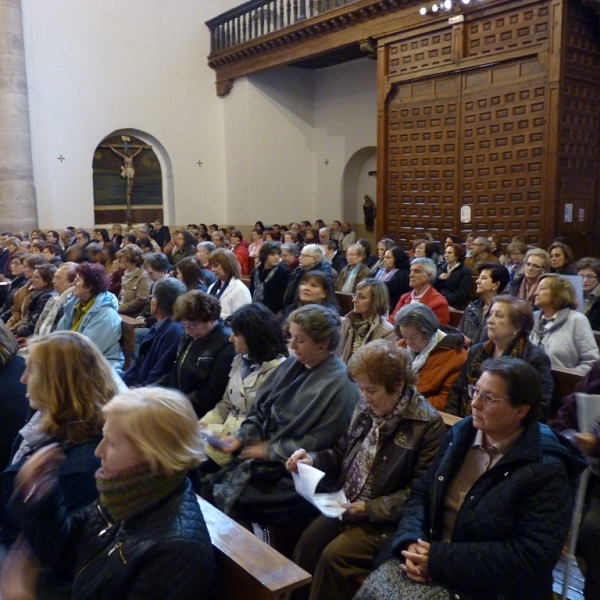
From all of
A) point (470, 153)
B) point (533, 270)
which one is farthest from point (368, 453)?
point (470, 153)

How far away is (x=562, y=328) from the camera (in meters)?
3.72

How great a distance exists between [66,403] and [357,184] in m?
12.9

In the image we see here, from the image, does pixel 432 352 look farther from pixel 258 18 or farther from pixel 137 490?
pixel 258 18

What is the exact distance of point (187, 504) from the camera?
1.71 metres

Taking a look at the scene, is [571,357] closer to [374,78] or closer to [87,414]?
[87,414]

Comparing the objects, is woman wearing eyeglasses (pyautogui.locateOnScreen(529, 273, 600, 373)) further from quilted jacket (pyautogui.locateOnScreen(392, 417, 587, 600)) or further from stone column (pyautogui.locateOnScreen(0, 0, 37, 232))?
stone column (pyautogui.locateOnScreen(0, 0, 37, 232))

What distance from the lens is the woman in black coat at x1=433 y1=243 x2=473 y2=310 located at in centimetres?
642

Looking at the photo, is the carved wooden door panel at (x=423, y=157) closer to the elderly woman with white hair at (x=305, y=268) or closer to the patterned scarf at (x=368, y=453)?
the elderly woman with white hair at (x=305, y=268)

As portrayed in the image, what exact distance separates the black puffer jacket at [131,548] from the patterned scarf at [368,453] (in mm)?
745

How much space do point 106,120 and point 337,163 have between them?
5034mm

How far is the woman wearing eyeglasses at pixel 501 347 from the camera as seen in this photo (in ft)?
10.2

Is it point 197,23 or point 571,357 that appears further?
point 197,23

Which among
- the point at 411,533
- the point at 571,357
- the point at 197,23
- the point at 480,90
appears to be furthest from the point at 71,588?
the point at 197,23

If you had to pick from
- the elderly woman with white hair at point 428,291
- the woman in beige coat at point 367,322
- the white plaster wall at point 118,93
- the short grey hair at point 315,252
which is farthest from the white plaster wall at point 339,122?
the woman in beige coat at point 367,322
